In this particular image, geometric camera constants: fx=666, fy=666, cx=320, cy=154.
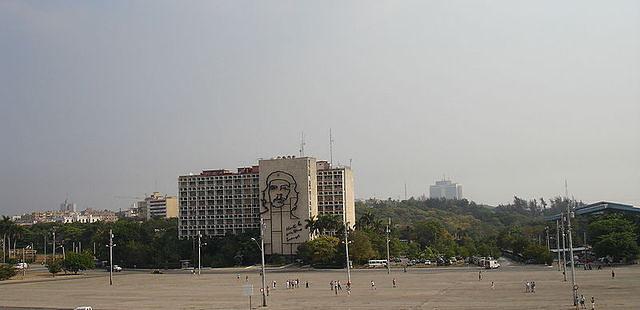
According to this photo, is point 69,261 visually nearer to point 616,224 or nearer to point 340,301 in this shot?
point 340,301

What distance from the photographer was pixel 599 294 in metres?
51.8

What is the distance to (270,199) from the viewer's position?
144 meters


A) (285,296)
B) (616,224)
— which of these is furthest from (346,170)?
(285,296)

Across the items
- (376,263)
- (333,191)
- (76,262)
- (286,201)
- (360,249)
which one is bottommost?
(376,263)

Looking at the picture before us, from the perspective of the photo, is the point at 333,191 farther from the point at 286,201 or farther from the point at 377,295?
the point at 377,295

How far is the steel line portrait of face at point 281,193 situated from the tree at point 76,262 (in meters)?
41.2

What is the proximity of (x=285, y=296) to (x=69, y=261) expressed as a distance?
66316 millimetres

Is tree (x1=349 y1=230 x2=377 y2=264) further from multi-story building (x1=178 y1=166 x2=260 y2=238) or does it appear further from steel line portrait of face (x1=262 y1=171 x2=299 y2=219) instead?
multi-story building (x1=178 y1=166 x2=260 y2=238)

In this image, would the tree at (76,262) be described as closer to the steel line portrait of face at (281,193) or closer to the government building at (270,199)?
the government building at (270,199)

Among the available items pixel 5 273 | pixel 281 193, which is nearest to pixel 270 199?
pixel 281 193

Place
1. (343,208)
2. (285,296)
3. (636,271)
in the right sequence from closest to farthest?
(285,296) < (636,271) < (343,208)

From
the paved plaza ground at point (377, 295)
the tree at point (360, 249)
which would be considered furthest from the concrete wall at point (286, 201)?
the paved plaza ground at point (377, 295)

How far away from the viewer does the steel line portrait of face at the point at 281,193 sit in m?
144

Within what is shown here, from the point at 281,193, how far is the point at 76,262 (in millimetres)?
46072
